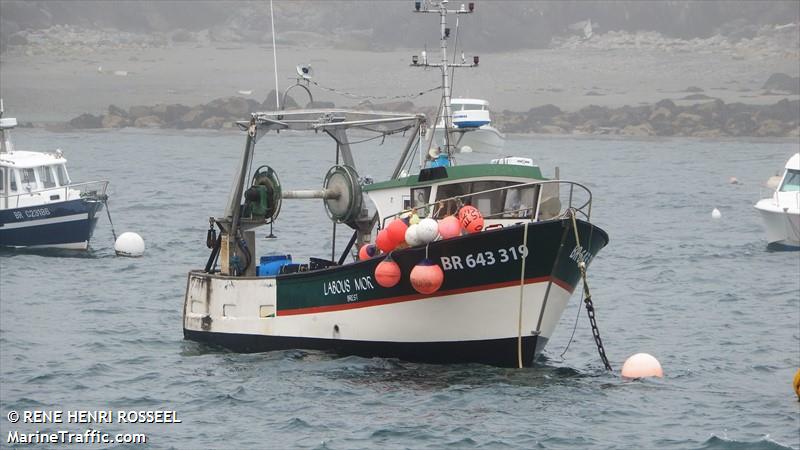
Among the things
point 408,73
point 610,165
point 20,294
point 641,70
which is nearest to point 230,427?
point 20,294

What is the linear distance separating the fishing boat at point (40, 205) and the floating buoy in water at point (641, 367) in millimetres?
21002

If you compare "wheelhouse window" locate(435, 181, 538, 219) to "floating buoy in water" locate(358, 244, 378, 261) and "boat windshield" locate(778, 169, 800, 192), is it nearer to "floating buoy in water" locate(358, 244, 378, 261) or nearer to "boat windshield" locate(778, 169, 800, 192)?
"floating buoy in water" locate(358, 244, 378, 261)

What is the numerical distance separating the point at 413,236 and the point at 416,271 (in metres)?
0.60

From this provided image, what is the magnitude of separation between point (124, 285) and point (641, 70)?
111 m

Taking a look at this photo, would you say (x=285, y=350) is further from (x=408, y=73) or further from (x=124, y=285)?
(x=408, y=73)

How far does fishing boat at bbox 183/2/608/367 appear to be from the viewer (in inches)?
950

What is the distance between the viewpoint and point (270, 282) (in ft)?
88.0

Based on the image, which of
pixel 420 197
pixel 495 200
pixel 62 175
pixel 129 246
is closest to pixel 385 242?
pixel 420 197

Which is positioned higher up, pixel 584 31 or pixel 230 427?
pixel 584 31

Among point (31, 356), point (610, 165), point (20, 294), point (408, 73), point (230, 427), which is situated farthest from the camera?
point (408, 73)

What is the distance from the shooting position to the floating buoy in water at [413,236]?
78.7ft

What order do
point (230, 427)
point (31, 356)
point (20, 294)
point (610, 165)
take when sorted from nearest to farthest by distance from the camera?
point (230, 427) < point (31, 356) < point (20, 294) < point (610, 165)

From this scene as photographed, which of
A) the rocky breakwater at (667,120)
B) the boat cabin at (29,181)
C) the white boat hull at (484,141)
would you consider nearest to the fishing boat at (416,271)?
the boat cabin at (29,181)

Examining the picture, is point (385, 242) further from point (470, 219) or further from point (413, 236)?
point (470, 219)
